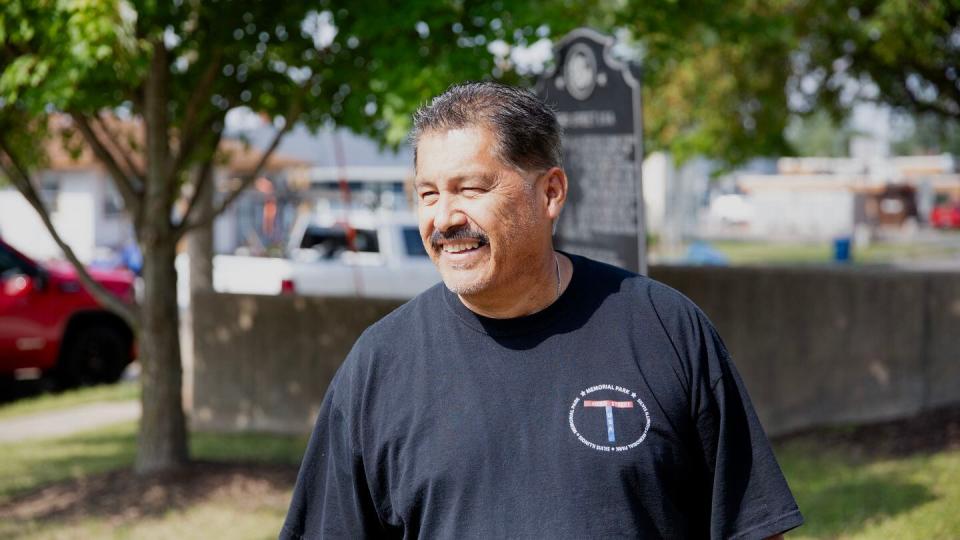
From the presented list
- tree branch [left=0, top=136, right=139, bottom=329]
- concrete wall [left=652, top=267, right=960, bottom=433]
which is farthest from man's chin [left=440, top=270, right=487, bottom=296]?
concrete wall [left=652, top=267, right=960, bottom=433]

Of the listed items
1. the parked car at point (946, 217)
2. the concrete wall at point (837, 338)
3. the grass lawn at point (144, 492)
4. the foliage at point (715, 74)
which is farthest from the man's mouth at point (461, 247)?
the parked car at point (946, 217)

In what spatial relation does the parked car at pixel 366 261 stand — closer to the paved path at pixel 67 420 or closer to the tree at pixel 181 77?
the paved path at pixel 67 420

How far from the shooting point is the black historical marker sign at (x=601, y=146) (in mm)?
6266

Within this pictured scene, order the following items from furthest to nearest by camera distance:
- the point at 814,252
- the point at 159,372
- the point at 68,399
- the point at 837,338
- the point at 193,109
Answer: the point at 814,252 → the point at 68,399 → the point at 837,338 → the point at 159,372 → the point at 193,109

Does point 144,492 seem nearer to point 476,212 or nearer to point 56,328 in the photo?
point 56,328

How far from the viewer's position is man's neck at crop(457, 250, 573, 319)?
241cm

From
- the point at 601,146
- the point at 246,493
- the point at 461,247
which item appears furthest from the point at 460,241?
the point at 246,493

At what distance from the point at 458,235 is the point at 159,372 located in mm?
6192

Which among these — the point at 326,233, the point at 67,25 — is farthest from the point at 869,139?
the point at 67,25

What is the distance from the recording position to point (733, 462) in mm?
2338

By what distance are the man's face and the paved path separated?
894cm

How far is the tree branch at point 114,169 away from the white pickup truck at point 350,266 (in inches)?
237

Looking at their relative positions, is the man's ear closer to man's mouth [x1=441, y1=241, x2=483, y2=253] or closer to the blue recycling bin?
man's mouth [x1=441, y1=241, x2=483, y2=253]

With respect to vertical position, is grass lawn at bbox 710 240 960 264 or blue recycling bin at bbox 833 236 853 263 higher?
blue recycling bin at bbox 833 236 853 263
